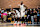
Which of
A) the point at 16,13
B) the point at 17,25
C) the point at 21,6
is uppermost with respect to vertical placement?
the point at 21,6

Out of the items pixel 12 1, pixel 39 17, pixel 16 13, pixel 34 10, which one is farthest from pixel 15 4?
pixel 39 17

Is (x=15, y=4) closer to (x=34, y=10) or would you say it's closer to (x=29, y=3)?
(x=29, y=3)

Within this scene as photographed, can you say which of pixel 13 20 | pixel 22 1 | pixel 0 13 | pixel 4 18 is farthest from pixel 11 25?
pixel 22 1

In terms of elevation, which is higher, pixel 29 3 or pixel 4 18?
pixel 29 3

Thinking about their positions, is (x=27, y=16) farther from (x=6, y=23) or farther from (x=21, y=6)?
(x=6, y=23)

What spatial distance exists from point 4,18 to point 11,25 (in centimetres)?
25

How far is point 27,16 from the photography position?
132cm

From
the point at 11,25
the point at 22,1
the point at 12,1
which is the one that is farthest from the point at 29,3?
the point at 11,25

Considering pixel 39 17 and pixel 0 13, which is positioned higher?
pixel 0 13

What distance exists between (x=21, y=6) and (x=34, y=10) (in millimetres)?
350

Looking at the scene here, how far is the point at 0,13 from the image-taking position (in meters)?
1.33

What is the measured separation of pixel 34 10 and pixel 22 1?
1.27ft

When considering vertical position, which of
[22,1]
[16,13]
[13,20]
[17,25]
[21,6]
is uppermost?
[22,1]

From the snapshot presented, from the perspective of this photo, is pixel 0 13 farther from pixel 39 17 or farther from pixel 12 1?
pixel 39 17
